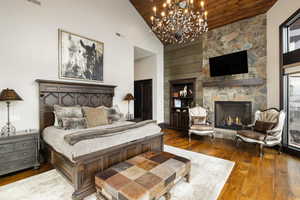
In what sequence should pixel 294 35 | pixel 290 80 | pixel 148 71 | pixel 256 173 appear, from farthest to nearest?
pixel 148 71
pixel 290 80
pixel 294 35
pixel 256 173

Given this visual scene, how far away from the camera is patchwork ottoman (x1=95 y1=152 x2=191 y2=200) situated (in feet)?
4.74

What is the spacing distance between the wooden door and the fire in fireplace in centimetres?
290

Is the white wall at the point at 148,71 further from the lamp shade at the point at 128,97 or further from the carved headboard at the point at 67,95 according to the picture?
the carved headboard at the point at 67,95

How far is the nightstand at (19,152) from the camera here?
7.88 feet

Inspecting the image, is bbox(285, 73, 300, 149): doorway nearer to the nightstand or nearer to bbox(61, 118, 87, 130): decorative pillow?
bbox(61, 118, 87, 130): decorative pillow

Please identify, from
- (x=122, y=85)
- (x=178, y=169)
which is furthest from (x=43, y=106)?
(x=178, y=169)

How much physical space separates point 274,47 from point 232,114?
235 centimetres

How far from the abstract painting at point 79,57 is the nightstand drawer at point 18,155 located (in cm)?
184

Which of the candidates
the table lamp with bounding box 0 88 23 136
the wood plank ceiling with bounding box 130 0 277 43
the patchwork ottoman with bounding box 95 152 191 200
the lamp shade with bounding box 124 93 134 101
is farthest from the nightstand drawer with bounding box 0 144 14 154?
the wood plank ceiling with bounding box 130 0 277 43

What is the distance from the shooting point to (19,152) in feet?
8.37

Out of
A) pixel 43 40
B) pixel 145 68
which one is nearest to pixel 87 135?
pixel 43 40

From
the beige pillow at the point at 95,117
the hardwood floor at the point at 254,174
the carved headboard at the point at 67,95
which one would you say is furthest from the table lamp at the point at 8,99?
the beige pillow at the point at 95,117

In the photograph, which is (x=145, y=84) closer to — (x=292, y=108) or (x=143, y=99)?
(x=143, y=99)

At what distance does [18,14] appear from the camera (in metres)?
2.97
